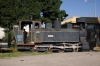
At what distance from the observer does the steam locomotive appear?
16.8 meters

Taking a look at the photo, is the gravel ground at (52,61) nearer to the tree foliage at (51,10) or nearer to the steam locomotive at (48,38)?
the steam locomotive at (48,38)

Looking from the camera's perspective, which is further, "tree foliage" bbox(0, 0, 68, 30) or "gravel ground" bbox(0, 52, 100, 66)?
"tree foliage" bbox(0, 0, 68, 30)

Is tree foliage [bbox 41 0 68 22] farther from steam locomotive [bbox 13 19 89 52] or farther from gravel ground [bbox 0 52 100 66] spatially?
gravel ground [bbox 0 52 100 66]

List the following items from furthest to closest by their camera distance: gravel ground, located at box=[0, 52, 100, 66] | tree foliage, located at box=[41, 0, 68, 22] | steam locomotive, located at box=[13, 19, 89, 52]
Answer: tree foliage, located at box=[41, 0, 68, 22] < steam locomotive, located at box=[13, 19, 89, 52] < gravel ground, located at box=[0, 52, 100, 66]

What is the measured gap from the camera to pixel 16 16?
83.6 ft

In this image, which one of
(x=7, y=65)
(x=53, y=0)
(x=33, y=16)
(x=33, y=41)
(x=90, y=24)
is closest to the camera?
(x=7, y=65)

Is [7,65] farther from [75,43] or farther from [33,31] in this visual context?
[75,43]

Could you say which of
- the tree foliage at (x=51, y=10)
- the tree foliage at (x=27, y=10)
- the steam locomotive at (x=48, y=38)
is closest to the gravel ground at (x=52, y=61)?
the steam locomotive at (x=48, y=38)

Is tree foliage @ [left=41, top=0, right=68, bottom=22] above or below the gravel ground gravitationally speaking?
above

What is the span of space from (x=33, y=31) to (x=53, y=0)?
14267mm

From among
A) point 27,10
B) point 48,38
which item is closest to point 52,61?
point 48,38

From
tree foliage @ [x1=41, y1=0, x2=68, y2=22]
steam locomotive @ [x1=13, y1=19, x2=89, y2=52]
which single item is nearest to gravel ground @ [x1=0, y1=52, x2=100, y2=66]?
steam locomotive @ [x1=13, y1=19, x2=89, y2=52]

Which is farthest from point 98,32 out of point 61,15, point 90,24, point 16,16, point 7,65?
point 7,65

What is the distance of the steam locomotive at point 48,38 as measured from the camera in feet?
55.2
